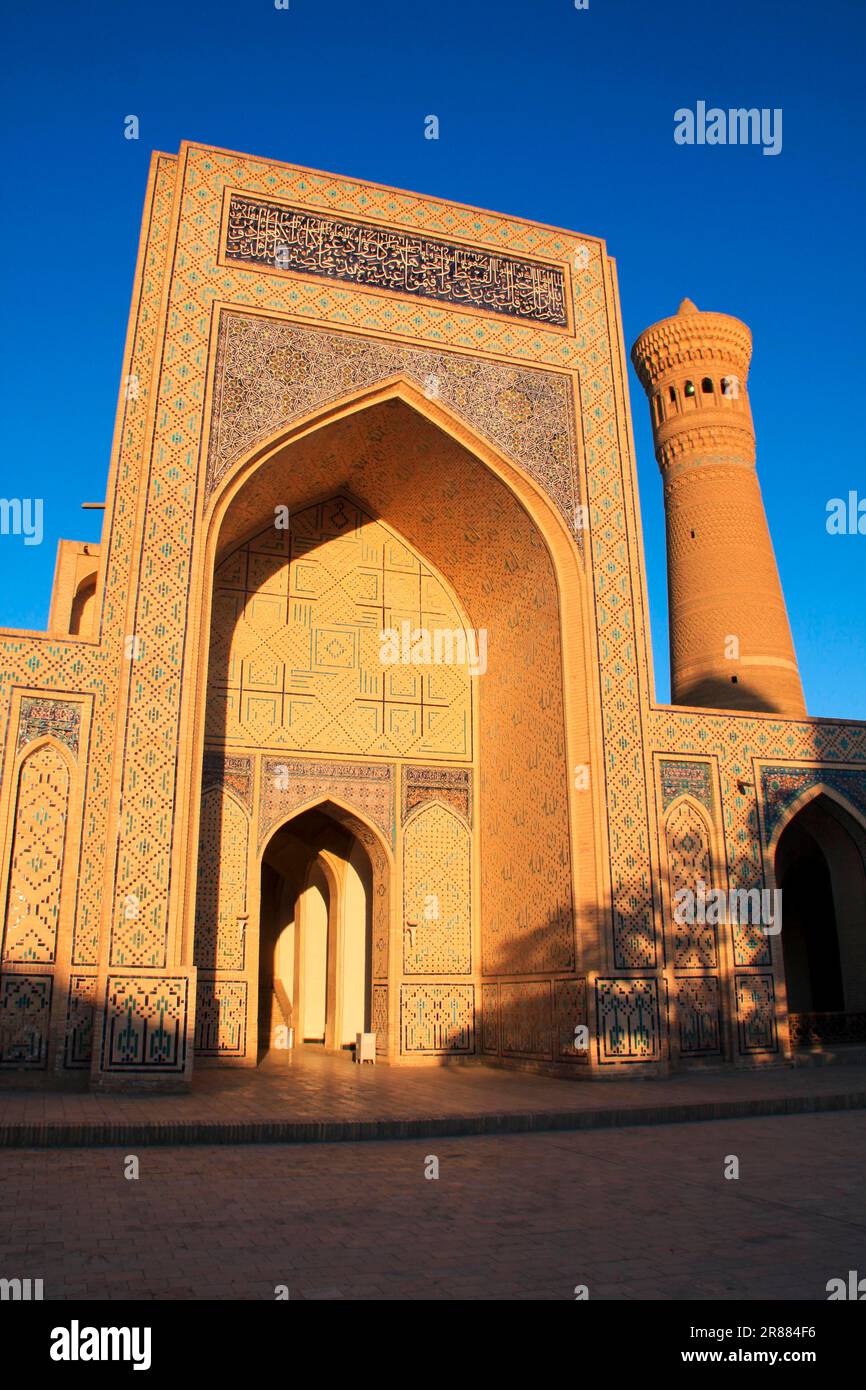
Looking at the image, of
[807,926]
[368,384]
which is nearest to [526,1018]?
[368,384]

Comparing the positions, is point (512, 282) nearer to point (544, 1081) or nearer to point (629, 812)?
point (629, 812)

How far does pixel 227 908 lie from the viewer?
26.3 feet

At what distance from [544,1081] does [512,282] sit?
6.04m

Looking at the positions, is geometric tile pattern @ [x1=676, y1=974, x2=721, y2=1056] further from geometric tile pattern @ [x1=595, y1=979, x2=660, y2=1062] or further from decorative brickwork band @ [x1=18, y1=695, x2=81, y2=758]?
decorative brickwork band @ [x1=18, y1=695, x2=81, y2=758]

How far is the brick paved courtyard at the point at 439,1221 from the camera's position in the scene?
2.40m

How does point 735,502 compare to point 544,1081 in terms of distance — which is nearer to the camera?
point 544,1081

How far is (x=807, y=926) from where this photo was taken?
40.8ft

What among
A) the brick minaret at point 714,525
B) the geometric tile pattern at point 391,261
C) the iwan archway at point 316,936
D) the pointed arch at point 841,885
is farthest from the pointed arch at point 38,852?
the brick minaret at point 714,525

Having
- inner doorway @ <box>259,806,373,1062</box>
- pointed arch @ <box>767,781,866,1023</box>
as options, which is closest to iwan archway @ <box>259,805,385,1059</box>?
inner doorway @ <box>259,806,373,1062</box>

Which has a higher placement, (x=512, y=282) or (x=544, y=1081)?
(x=512, y=282)

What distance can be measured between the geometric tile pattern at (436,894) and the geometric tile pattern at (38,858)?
2.90m

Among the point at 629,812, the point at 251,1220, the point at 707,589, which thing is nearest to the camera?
the point at 251,1220

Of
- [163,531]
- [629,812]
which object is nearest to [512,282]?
[163,531]
